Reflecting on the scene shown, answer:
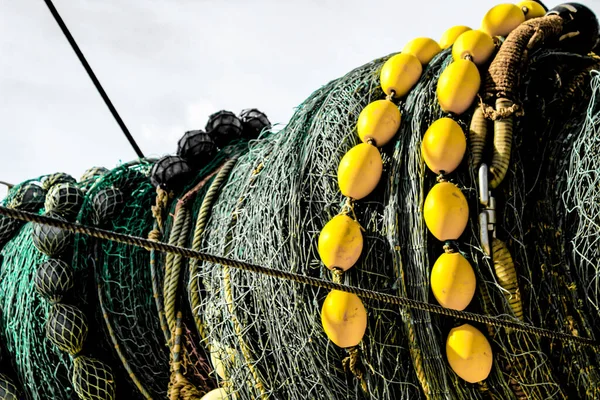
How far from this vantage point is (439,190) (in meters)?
1.95

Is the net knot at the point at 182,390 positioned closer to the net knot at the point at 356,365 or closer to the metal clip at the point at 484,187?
the net knot at the point at 356,365

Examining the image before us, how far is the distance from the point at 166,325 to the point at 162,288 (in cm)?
12

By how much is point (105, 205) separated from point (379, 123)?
1.11 meters

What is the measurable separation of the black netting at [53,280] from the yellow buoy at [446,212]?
1.28m

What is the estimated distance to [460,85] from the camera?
80.0 inches

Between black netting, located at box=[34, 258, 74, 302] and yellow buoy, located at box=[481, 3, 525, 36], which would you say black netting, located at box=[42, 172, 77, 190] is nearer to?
black netting, located at box=[34, 258, 74, 302]

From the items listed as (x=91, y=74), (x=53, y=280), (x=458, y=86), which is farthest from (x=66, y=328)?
(x=458, y=86)

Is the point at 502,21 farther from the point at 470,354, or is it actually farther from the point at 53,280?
the point at 53,280

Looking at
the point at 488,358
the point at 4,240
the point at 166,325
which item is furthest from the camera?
the point at 4,240

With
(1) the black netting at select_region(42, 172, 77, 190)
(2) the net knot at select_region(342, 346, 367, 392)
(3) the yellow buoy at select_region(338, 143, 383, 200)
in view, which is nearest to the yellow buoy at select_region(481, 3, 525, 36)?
(3) the yellow buoy at select_region(338, 143, 383, 200)

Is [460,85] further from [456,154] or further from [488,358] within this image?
[488,358]

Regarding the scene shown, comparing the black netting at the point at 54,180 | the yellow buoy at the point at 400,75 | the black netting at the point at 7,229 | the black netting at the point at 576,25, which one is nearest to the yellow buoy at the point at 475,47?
the yellow buoy at the point at 400,75

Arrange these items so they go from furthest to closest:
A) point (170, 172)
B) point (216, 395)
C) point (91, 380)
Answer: point (170, 172)
point (91, 380)
point (216, 395)

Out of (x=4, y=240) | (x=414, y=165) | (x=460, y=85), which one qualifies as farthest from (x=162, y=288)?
(x=460, y=85)
